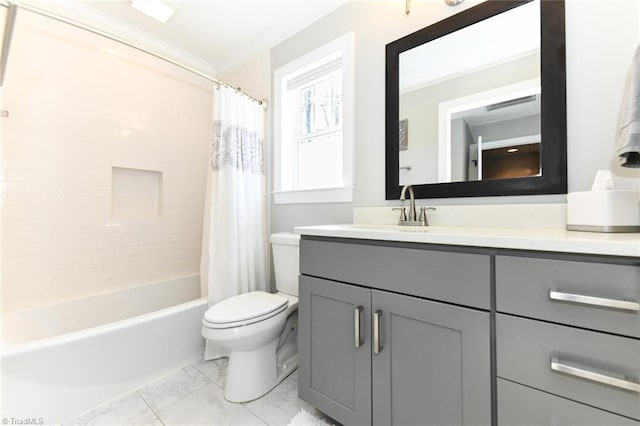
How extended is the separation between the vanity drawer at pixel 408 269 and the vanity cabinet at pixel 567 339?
0.06 m

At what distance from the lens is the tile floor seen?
1.24 meters

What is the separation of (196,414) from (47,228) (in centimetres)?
157

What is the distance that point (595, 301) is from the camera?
635 millimetres

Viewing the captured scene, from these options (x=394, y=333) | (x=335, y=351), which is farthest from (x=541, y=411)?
(x=335, y=351)

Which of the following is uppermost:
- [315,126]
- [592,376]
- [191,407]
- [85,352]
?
[315,126]

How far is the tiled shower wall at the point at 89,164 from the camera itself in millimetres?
1696

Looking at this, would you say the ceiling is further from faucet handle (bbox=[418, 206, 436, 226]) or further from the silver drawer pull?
the silver drawer pull

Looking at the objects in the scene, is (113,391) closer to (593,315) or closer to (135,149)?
(135,149)

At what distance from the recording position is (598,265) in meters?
0.65

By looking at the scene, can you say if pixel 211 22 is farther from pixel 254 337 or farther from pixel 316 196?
pixel 254 337

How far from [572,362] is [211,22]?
8.74 ft

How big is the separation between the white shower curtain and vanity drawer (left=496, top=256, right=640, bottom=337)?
156 centimetres

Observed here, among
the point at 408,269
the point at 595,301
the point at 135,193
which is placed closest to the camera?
the point at 595,301

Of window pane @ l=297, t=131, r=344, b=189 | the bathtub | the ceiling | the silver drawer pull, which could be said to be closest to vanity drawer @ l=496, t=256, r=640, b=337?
the silver drawer pull
